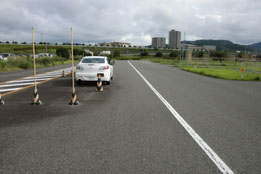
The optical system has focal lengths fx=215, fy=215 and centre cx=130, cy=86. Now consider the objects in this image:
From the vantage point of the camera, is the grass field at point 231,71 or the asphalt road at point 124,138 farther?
the grass field at point 231,71

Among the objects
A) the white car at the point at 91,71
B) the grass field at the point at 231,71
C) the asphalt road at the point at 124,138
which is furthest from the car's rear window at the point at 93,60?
the grass field at the point at 231,71

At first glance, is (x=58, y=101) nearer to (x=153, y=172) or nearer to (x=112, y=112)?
(x=112, y=112)

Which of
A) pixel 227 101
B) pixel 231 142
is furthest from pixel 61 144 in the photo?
pixel 227 101

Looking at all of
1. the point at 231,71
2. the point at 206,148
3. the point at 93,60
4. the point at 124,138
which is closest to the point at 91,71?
the point at 93,60

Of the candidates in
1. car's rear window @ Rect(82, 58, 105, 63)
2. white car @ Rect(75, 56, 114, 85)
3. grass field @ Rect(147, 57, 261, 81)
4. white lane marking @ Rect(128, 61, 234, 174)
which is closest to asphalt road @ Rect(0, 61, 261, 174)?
white lane marking @ Rect(128, 61, 234, 174)

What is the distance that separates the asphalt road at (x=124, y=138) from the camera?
3.08 m

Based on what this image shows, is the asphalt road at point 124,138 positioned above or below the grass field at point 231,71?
below

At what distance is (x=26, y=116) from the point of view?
5.57 m

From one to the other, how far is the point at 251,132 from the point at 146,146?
2.43 metres

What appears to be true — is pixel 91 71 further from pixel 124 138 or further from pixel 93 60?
pixel 124 138

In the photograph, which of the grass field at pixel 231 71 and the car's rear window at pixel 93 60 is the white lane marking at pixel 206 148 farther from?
the grass field at pixel 231 71

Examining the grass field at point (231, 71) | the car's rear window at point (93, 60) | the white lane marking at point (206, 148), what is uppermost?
the car's rear window at point (93, 60)

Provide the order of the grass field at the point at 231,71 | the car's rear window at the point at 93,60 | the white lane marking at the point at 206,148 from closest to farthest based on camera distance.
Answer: the white lane marking at the point at 206,148 → the car's rear window at the point at 93,60 → the grass field at the point at 231,71

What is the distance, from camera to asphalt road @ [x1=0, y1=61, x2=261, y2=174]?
3078 millimetres
